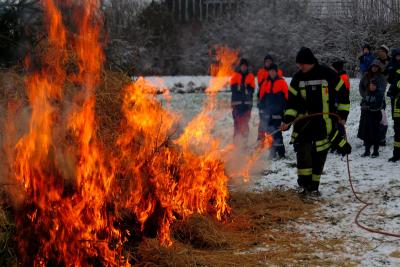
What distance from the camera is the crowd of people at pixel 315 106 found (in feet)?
22.3

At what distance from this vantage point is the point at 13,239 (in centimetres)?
382

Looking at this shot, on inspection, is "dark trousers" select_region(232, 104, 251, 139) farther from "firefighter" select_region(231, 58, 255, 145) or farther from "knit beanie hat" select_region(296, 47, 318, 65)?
"knit beanie hat" select_region(296, 47, 318, 65)

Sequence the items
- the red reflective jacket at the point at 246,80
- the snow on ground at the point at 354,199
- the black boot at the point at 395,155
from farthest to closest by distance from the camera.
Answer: the red reflective jacket at the point at 246,80 → the black boot at the point at 395,155 → the snow on ground at the point at 354,199

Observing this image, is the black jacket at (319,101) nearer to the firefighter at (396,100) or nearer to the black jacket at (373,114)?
the firefighter at (396,100)

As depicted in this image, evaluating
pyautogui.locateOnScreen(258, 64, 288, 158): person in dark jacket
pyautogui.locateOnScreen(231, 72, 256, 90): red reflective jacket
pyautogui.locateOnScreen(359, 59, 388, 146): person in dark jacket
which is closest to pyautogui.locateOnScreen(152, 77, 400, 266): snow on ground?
pyautogui.locateOnScreen(258, 64, 288, 158): person in dark jacket

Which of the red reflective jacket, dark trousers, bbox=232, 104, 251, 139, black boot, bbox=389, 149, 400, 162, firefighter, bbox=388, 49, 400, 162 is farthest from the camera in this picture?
dark trousers, bbox=232, 104, 251, 139

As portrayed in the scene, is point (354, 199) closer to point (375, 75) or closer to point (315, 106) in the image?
point (315, 106)

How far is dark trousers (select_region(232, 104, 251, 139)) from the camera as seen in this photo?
1077 centimetres

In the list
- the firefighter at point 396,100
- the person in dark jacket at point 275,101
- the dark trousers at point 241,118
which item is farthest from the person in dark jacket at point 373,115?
the dark trousers at point 241,118

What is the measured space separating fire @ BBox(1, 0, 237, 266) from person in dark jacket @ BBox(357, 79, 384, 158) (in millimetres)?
4571

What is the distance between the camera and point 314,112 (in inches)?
269

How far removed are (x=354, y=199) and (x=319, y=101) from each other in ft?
4.69

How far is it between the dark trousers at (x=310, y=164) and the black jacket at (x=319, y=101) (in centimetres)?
13

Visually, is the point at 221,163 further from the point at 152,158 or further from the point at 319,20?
the point at 319,20
